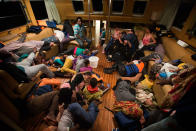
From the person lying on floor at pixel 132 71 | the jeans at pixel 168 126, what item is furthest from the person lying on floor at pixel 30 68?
the jeans at pixel 168 126

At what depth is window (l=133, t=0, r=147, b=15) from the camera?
11.8 ft

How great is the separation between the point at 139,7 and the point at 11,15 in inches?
185

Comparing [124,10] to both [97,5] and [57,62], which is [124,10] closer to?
[97,5]

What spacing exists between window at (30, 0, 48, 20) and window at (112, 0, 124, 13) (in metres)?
3.10

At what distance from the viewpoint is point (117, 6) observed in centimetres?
394

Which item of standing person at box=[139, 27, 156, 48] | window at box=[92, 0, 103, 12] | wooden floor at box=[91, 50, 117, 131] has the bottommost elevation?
wooden floor at box=[91, 50, 117, 131]

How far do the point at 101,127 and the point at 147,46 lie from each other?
291 cm

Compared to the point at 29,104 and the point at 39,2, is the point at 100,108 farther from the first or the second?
the point at 39,2

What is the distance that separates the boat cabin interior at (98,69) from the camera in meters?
1.21

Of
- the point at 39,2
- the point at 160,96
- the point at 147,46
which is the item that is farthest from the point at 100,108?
the point at 39,2

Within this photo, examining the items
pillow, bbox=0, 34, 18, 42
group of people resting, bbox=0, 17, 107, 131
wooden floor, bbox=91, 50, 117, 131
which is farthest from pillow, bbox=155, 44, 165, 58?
pillow, bbox=0, 34, 18, 42

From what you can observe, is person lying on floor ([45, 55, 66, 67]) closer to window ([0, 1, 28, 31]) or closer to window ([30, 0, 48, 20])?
window ([0, 1, 28, 31])

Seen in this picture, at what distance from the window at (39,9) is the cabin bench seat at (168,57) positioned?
15.0 feet

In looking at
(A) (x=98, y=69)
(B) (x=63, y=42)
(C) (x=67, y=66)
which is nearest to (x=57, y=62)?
(C) (x=67, y=66)
